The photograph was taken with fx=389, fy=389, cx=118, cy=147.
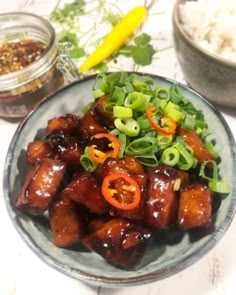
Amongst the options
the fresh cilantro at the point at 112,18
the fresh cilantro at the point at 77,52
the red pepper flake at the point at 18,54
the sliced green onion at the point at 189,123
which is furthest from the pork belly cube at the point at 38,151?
the fresh cilantro at the point at 112,18

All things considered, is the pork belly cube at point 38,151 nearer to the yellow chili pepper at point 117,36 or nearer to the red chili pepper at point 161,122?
the red chili pepper at point 161,122

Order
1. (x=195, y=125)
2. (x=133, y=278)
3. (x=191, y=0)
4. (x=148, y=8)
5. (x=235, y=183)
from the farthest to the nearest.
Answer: (x=148, y=8)
(x=191, y=0)
(x=195, y=125)
(x=235, y=183)
(x=133, y=278)

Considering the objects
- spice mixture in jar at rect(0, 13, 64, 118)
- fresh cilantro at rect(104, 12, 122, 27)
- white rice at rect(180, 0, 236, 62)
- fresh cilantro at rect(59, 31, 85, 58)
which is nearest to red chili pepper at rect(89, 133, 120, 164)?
spice mixture in jar at rect(0, 13, 64, 118)

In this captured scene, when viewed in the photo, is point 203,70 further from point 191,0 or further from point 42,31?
point 42,31

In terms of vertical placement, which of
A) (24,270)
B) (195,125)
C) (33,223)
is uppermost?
(195,125)

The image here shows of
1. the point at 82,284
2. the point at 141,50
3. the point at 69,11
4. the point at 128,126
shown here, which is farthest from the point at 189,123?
the point at 69,11

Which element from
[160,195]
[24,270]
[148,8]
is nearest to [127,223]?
[160,195]

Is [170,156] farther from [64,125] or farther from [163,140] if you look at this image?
[64,125]
